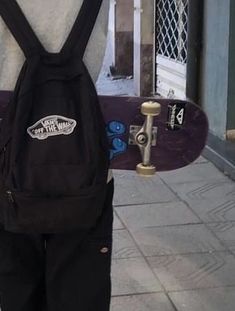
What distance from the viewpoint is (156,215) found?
15.1ft

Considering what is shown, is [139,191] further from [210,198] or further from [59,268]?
[59,268]

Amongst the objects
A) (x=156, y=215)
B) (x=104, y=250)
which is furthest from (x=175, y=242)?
(x=104, y=250)

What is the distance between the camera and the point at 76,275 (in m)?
2.17

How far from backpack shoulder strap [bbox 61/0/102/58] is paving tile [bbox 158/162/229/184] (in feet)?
11.2

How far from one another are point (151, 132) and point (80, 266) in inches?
18.7

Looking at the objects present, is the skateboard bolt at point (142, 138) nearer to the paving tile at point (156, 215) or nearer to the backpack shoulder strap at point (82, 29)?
the backpack shoulder strap at point (82, 29)

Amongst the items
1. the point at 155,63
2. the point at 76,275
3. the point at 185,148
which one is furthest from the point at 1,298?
the point at 155,63

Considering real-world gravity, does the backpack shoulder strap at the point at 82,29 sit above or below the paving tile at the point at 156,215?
above

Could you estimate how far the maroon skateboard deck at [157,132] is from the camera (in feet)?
7.07

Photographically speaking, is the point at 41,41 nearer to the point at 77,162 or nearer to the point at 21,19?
the point at 21,19

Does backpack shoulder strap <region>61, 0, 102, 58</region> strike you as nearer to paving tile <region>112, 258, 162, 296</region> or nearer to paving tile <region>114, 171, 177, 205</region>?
paving tile <region>112, 258, 162, 296</region>

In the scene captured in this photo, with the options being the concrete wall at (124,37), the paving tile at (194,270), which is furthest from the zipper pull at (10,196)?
the concrete wall at (124,37)

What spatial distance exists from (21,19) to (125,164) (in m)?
0.59

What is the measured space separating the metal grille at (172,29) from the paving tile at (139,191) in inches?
80.4
